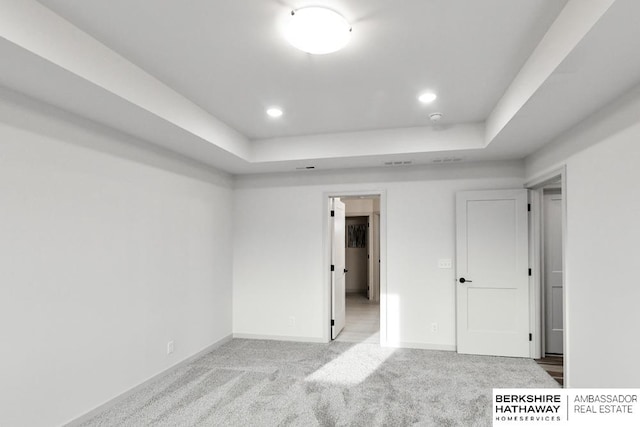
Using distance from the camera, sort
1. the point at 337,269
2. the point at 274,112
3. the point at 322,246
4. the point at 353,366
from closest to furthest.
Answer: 1. the point at 274,112
2. the point at 353,366
3. the point at 322,246
4. the point at 337,269

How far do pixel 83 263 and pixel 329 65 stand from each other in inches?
94.3

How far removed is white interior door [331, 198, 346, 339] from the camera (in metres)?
5.11

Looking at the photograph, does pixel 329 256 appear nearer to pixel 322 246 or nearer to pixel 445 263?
pixel 322 246

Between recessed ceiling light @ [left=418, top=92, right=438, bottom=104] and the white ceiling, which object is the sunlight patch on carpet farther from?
recessed ceiling light @ [left=418, top=92, right=438, bottom=104]

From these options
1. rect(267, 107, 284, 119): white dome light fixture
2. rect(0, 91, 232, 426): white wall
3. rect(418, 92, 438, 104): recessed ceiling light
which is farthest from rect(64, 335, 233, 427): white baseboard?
rect(418, 92, 438, 104): recessed ceiling light

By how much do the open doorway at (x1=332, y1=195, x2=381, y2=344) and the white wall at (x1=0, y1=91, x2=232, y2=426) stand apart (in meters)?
2.38

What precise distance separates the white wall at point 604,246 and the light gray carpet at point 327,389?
0.87 metres

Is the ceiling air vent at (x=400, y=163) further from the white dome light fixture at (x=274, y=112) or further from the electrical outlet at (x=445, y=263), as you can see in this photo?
the white dome light fixture at (x=274, y=112)

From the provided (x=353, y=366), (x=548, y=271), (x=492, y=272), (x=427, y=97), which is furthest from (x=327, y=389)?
(x=548, y=271)

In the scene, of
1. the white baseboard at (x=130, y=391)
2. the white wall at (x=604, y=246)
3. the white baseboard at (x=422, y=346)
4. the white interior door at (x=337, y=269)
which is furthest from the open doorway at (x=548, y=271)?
the white baseboard at (x=130, y=391)

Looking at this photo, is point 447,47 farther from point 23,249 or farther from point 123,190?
point 23,249

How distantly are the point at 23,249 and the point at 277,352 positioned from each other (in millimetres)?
2938

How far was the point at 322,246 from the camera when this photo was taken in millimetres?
4980

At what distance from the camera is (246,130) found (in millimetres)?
4121
